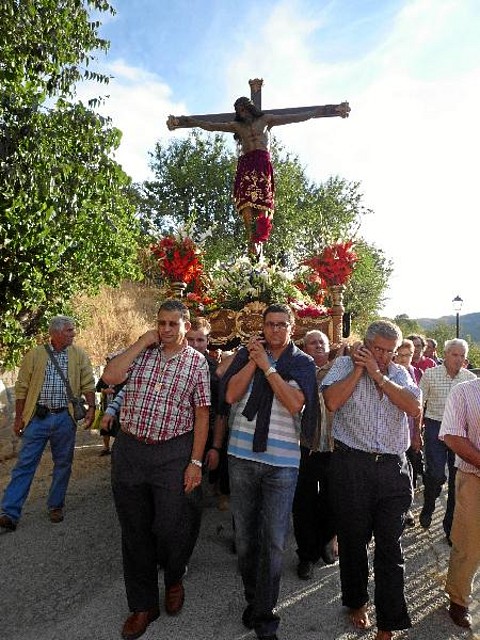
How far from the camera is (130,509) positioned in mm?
3170

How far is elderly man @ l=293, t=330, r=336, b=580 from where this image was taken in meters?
3.99

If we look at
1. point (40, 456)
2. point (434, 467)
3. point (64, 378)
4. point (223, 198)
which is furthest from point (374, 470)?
point (223, 198)

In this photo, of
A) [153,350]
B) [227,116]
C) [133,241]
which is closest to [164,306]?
[153,350]

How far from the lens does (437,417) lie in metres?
5.27

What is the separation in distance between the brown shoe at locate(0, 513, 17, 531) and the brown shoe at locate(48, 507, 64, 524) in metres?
0.38

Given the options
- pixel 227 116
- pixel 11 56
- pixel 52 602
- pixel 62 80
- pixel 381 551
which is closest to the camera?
pixel 381 551

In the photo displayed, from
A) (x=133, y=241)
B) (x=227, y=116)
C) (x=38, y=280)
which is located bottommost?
(x=38, y=280)

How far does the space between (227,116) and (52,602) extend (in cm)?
743

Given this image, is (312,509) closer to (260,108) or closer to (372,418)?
(372,418)

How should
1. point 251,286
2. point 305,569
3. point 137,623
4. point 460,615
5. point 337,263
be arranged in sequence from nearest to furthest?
1. point 137,623
2. point 460,615
3. point 305,569
4. point 251,286
5. point 337,263

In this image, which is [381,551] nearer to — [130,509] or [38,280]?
[130,509]

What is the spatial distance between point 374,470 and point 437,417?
2516mm

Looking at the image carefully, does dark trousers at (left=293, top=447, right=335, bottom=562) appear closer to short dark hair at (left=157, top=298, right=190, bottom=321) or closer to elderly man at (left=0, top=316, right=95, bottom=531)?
short dark hair at (left=157, top=298, right=190, bottom=321)

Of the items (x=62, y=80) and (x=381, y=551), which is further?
(x=62, y=80)
